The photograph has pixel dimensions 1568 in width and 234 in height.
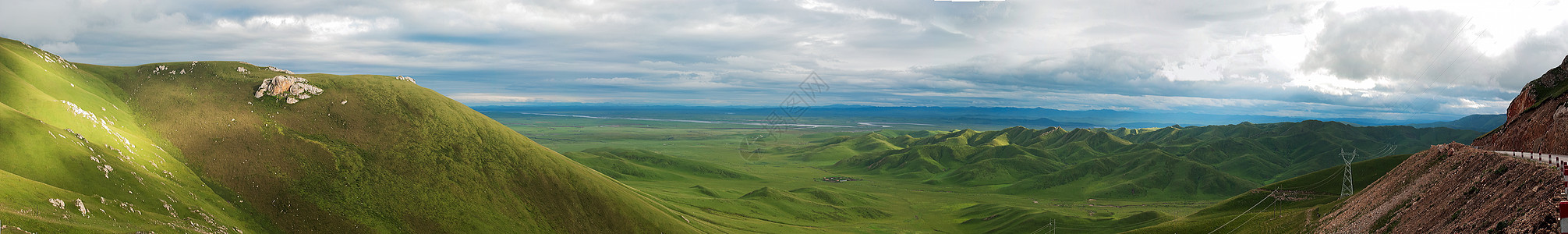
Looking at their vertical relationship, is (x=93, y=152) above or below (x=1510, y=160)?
below

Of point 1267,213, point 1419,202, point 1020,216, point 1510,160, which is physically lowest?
point 1020,216

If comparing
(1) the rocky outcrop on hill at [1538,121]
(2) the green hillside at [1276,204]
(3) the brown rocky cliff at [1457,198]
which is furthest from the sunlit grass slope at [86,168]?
Result: (1) the rocky outcrop on hill at [1538,121]

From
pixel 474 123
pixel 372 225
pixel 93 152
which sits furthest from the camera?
pixel 474 123

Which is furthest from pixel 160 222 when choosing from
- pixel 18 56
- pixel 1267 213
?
pixel 1267 213

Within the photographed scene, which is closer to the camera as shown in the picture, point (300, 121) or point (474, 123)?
point (300, 121)

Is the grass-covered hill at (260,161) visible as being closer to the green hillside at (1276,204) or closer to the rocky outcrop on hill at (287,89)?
the rocky outcrop on hill at (287,89)

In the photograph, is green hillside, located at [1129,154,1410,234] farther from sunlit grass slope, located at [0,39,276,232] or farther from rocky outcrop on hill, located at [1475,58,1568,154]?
sunlit grass slope, located at [0,39,276,232]

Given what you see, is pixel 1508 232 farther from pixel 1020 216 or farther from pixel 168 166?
pixel 1020 216
